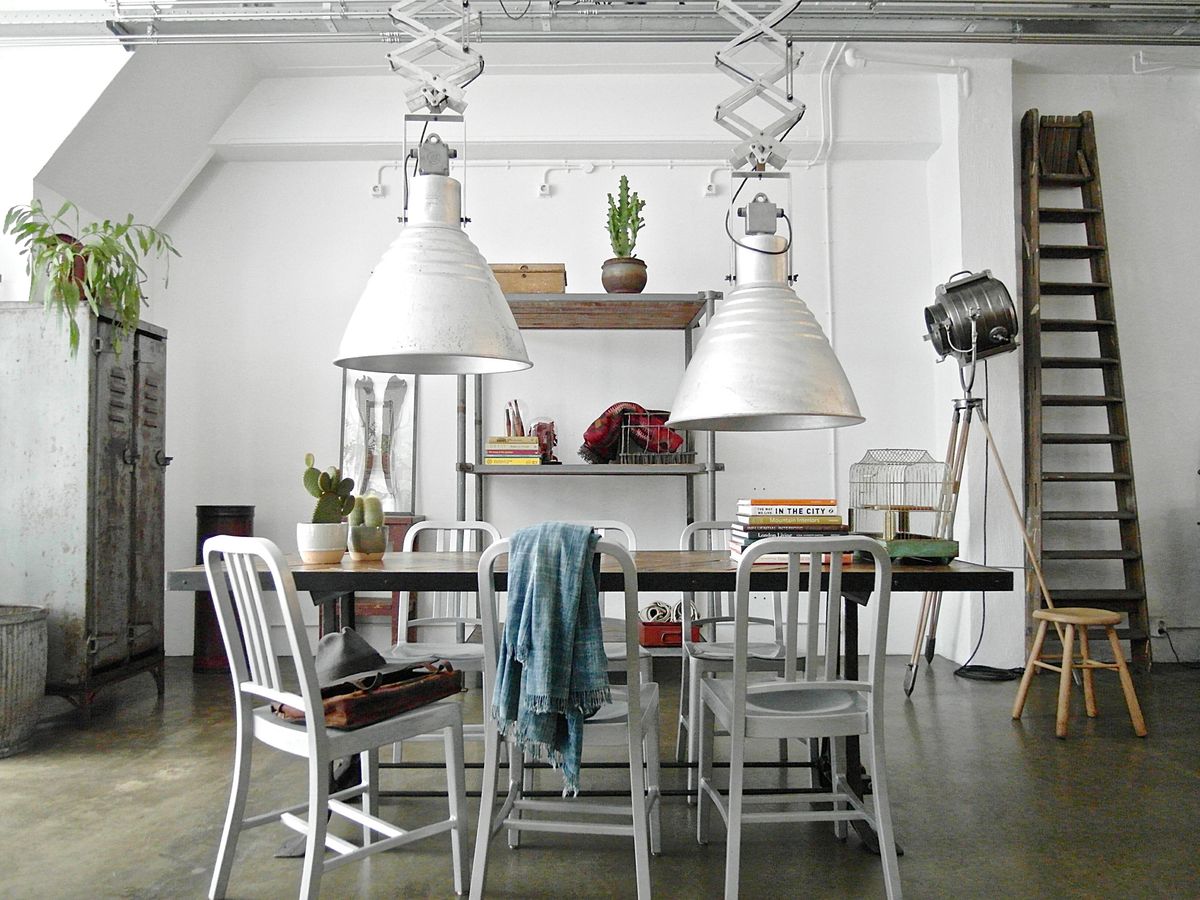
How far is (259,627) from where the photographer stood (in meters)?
2.02

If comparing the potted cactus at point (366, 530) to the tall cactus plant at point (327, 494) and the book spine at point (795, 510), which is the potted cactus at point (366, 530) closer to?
the tall cactus plant at point (327, 494)

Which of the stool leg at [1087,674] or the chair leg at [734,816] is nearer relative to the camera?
the chair leg at [734,816]

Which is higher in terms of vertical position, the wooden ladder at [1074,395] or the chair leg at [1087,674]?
the wooden ladder at [1074,395]

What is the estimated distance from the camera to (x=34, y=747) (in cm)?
343

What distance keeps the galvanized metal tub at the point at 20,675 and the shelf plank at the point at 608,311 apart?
2483 mm

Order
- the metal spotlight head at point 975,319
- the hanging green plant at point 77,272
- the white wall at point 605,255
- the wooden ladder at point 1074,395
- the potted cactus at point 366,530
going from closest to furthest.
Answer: the potted cactus at point 366,530 → the hanging green plant at point 77,272 → the metal spotlight head at point 975,319 → the wooden ladder at point 1074,395 → the white wall at point 605,255

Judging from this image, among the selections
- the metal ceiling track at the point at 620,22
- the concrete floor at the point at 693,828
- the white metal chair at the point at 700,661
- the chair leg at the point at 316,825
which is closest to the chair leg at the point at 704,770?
the concrete floor at the point at 693,828

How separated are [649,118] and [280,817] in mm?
4099

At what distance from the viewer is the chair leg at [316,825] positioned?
74.0 inches

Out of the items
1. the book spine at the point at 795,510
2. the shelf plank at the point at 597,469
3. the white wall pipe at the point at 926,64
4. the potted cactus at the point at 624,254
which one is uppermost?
the white wall pipe at the point at 926,64

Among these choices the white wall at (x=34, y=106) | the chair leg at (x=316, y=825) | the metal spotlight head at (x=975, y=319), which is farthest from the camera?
the metal spotlight head at (x=975, y=319)

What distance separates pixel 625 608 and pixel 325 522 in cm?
110

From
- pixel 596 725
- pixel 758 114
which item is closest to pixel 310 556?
pixel 596 725

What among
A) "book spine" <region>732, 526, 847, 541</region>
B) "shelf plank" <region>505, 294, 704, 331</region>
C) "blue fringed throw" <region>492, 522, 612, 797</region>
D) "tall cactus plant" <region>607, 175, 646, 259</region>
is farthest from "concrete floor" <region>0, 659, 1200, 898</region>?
"tall cactus plant" <region>607, 175, 646, 259</region>
